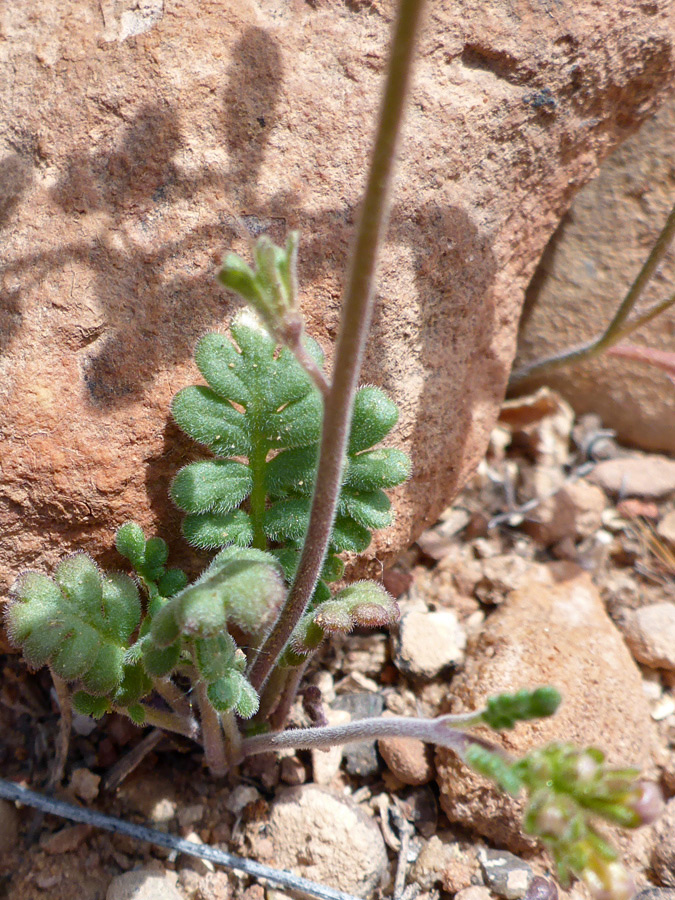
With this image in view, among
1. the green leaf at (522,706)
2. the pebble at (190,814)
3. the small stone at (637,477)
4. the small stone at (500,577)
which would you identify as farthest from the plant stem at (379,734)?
the small stone at (637,477)

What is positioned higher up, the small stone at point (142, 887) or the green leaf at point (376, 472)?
the green leaf at point (376, 472)

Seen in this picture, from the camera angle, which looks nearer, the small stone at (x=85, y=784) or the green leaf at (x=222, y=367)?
the green leaf at (x=222, y=367)

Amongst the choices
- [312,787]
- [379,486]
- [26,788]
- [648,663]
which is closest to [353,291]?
[379,486]

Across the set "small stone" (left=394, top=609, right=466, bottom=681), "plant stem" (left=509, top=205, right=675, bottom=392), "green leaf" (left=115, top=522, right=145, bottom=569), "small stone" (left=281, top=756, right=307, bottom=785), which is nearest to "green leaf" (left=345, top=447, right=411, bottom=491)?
"green leaf" (left=115, top=522, right=145, bottom=569)

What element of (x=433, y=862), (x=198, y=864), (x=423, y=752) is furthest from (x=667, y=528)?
(x=198, y=864)

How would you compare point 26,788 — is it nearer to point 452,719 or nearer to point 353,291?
point 452,719

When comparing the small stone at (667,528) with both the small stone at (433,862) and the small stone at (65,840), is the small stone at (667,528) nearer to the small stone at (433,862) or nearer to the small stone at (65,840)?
the small stone at (433,862)

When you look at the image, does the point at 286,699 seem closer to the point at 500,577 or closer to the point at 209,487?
the point at 209,487
